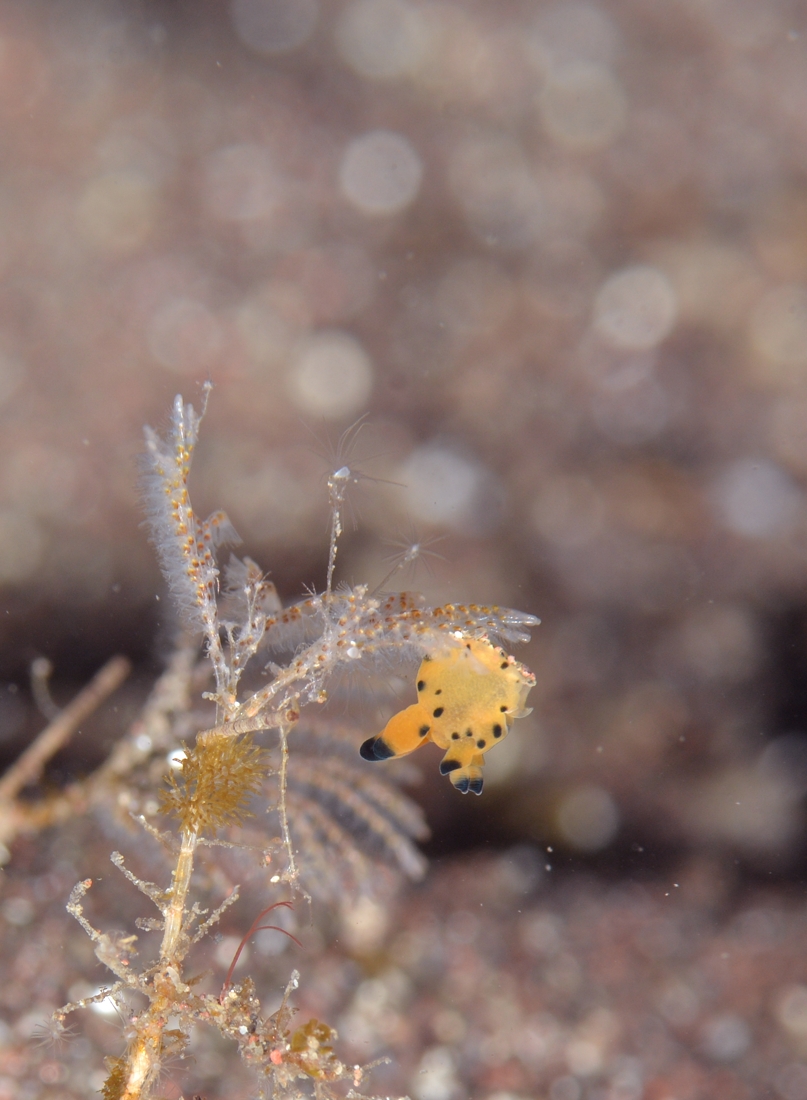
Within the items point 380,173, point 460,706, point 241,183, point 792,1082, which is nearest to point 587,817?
point 792,1082

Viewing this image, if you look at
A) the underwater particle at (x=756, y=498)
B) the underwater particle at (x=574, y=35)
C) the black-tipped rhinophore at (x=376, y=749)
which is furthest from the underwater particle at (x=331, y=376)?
the underwater particle at (x=756, y=498)

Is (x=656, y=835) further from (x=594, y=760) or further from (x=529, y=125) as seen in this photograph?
(x=529, y=125)

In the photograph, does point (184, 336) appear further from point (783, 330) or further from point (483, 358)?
point (783, 330)

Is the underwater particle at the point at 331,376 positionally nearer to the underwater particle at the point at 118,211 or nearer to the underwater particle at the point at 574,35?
the underwater particle at the point at 118,211

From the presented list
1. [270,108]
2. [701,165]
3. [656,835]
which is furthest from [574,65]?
[656,835]

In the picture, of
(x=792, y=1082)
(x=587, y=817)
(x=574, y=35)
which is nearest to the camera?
(x=574, y=35)

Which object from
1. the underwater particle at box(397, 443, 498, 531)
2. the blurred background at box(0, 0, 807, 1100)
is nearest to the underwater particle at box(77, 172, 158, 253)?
the blurred background at box(0, 0, 807, 1100)
